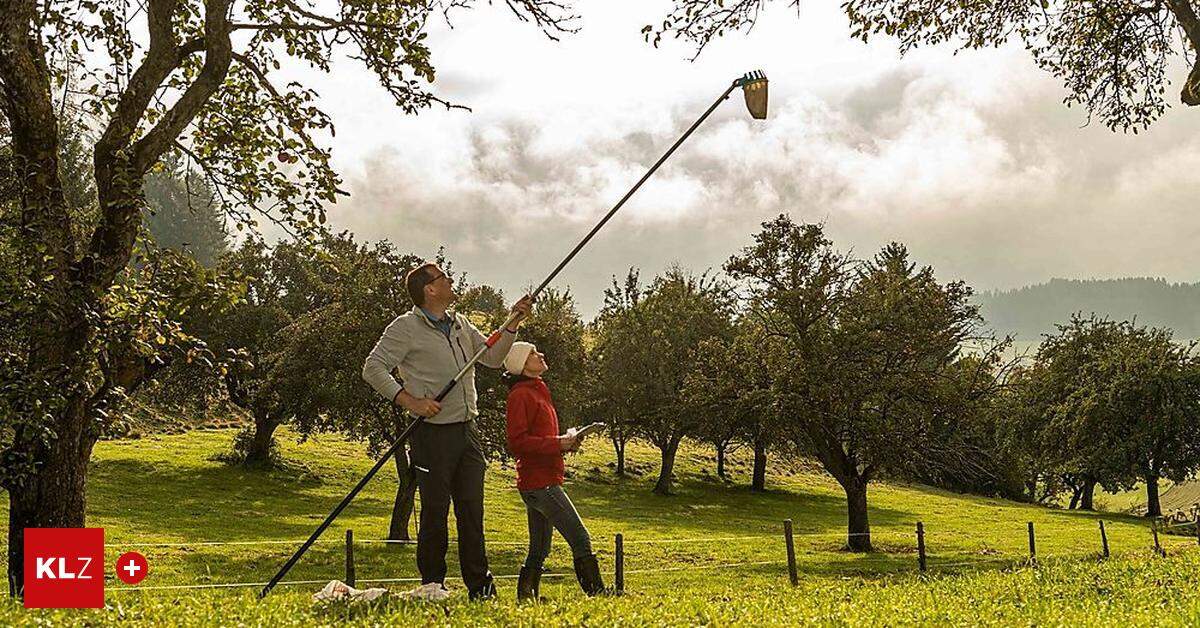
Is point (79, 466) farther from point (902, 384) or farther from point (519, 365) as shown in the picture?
point (902, 384)

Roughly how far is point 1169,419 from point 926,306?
104ft

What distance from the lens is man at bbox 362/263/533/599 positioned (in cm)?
835

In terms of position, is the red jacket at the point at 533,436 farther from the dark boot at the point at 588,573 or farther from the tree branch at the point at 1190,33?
the tree branch at the point at 1190,33

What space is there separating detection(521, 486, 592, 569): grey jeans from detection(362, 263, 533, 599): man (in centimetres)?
84

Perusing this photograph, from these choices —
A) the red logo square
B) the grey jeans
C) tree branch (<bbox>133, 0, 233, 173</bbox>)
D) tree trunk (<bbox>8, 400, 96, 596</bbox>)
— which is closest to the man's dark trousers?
the grey jeans

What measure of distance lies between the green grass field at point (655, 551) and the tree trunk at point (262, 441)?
163 centimetres

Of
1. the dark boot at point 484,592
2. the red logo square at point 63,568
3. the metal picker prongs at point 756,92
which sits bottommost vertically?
the dark boot at point 484,592

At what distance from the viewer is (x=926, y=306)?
112ft

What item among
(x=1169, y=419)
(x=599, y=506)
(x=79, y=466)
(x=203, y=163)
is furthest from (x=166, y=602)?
(x=1169, y=419)

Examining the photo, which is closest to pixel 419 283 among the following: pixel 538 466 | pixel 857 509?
pixel 538 466

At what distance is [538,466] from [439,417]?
5.02 ft

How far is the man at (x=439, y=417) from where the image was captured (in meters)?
Answer: 8.35

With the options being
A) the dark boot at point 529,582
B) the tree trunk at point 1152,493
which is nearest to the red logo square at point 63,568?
the dark boot at point 529,582

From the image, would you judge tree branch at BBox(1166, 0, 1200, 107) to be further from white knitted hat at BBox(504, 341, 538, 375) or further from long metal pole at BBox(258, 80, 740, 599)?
white knitted hat at BBox(504, 341, 538, 375)
